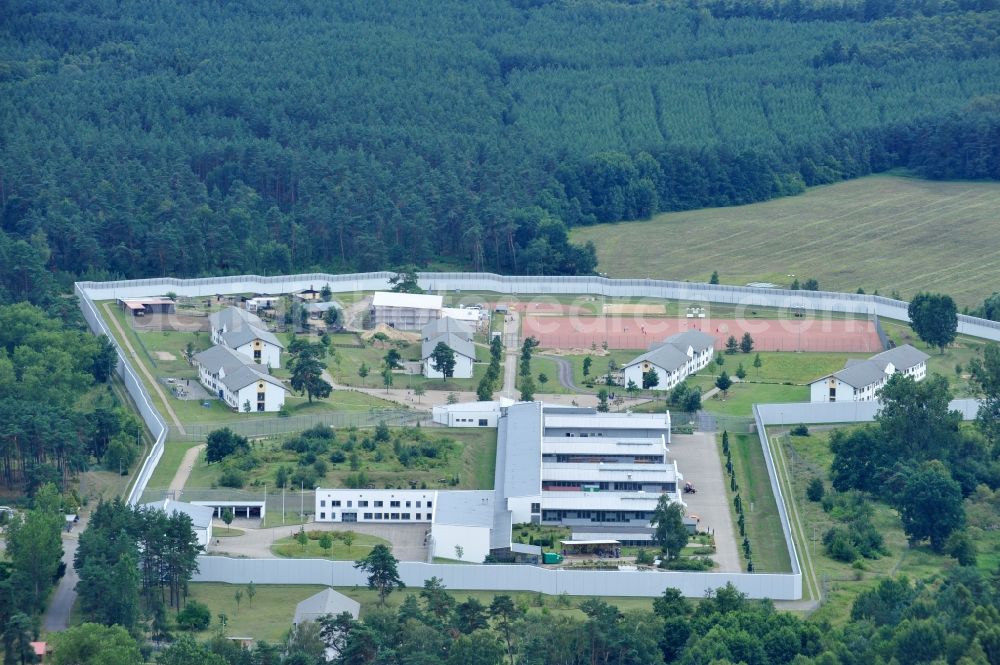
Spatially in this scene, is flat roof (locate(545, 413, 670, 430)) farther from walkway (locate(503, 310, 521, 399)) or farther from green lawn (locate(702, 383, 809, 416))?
walkway (locate(503, 310, 521, 399))

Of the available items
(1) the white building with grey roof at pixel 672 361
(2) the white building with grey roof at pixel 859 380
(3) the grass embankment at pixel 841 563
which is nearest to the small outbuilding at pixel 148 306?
(1) the white building with grey roof at pixel 672 361

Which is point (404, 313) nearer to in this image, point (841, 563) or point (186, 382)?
point (186, 382)

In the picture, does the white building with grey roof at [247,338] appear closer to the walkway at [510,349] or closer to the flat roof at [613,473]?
the walkway at [510,349]

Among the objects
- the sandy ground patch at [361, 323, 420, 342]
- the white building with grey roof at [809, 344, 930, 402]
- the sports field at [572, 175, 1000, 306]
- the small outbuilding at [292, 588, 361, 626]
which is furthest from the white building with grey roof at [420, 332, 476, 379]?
the small outbuilding at [292, 588, 361, 626]

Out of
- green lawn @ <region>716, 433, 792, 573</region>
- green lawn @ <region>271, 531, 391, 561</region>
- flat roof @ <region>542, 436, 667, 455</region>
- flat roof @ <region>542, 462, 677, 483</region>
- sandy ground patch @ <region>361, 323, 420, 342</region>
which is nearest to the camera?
green lawn @ <region>271, 531, 391, 561</region>

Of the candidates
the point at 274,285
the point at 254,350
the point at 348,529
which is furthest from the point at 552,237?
the point at 348,529

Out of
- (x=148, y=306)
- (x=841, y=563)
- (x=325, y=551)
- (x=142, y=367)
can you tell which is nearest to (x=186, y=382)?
(x=142, y=367)
